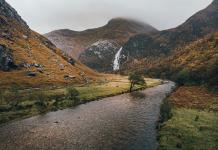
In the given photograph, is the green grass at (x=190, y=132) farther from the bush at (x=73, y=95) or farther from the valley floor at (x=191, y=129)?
the bush at (x=73, y=95)

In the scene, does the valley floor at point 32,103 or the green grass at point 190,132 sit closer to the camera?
the green grass at point 190,132

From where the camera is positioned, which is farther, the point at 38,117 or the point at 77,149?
the point at 38,117

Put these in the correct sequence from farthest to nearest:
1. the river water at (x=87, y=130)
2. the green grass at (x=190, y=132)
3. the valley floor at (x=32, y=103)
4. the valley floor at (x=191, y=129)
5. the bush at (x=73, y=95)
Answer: the bush at (x=73, y=95) < the valley floor at (x=32, y=103) < the river water at (x=87, y=130) < the valley floor at (x=191, y=129) < the green grass at (x=190, y=132)

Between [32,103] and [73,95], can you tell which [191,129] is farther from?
[73,95]

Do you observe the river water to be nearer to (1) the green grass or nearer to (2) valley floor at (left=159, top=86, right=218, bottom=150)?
(1) the green grass

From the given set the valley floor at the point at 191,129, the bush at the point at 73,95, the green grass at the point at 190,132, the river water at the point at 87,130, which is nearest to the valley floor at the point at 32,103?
the bush at the point at 73,95

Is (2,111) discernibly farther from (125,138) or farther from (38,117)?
(125,138)

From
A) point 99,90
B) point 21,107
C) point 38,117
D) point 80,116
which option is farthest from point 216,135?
point 99,90

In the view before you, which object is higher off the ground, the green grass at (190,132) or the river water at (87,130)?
the green grass at (190,132)
